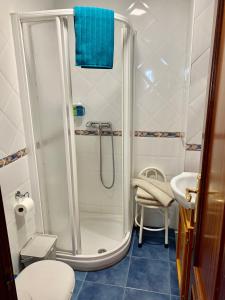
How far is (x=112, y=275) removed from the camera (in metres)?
2.05

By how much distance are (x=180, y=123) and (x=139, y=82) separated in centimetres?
57

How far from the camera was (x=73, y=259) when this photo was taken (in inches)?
81.7

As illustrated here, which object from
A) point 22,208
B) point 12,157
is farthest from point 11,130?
point 22,208

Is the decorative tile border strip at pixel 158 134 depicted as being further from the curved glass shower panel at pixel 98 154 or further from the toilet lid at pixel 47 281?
the toilet lid at pixel 47 281

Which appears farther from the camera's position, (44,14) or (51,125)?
(51,125)

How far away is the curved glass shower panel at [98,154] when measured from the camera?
235 cm

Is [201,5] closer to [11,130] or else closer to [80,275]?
[11,130]

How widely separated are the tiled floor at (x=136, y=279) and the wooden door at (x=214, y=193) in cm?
112

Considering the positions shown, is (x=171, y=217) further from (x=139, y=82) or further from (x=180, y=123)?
(x=139, y=82)

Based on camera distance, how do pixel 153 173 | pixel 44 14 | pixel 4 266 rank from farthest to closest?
pixel 153 173
pixel 44 14
pixel 4 266

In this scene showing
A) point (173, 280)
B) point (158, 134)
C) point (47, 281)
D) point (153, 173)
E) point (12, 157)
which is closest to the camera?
point (47, 281)

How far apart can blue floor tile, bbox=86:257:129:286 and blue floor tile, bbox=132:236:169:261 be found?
0.73 ft

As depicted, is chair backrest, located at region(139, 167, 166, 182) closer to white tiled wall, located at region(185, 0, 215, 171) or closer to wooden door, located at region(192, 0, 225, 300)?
white tiled wall, located at region(185, 0, 215, 171)

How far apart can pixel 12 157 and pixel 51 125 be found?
1.25 ft
